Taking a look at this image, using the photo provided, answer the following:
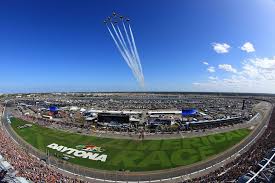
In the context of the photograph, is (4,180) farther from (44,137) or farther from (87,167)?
(44,137)

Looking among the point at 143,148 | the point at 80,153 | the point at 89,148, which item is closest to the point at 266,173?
the point at 143,148

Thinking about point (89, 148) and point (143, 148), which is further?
point (143, 148)

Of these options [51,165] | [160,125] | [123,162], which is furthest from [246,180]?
[160,125]

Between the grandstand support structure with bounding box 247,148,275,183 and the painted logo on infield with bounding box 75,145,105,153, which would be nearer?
the grandstand support structure with bounding box 247,148,275,183

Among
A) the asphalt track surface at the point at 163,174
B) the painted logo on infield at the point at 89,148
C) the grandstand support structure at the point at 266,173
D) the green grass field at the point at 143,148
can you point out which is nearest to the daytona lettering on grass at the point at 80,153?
the green grass field at the point at 143,148

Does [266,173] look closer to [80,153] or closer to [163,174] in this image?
[163,174]

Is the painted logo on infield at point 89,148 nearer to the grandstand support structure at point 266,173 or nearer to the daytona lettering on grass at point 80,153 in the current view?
the daytona lettering on grass at point 80,153

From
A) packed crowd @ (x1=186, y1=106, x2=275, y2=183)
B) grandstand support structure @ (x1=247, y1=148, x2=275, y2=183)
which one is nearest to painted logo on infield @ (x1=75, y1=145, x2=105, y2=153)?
packed crowd @ (x1=186, y1=106, x2=275, y2=183)

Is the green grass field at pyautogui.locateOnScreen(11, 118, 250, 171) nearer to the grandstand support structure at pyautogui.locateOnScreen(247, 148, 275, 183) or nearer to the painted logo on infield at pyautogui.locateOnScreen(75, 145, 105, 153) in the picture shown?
the painted logo on infield at pyautogui.locateOnScreen(75, 145, 105, 153)
